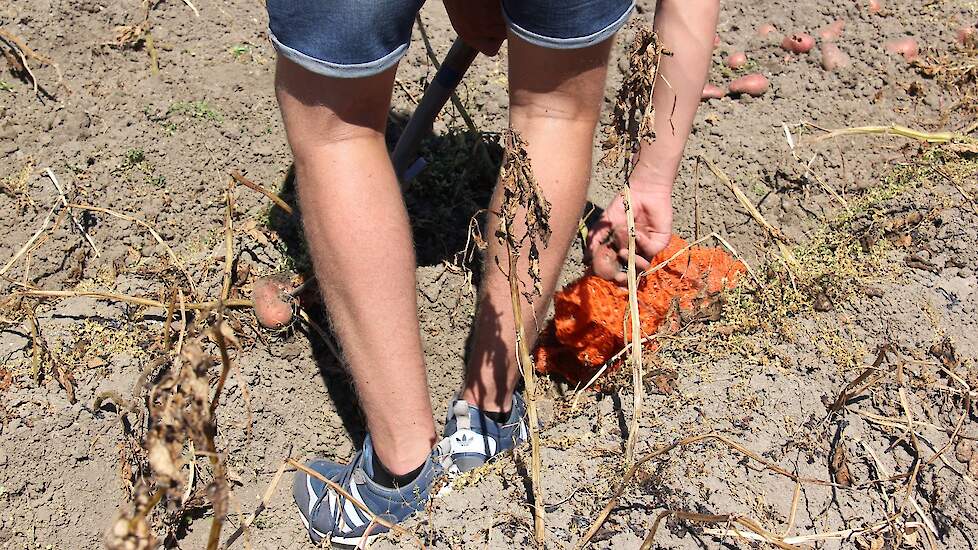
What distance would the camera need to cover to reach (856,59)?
110 inches

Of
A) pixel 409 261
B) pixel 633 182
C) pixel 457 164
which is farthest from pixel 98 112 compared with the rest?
pixel 633 182

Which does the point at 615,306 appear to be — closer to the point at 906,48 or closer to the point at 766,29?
the point at 766,29

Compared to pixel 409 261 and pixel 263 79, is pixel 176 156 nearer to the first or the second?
pixel 263 79

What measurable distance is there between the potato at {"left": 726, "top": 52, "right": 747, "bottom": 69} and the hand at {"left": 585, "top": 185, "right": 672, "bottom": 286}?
98 cm

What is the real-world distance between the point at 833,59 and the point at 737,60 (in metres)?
0.33

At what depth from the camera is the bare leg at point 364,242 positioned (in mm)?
1306

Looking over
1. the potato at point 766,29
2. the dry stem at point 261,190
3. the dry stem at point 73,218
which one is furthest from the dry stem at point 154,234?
the potato at point 766,29

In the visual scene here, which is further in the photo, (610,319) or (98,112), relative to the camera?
(98,112)

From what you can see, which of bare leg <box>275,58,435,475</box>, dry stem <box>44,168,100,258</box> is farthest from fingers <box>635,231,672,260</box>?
dry stem <box>44,168,100,258</box>

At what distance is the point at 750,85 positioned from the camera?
105 inches

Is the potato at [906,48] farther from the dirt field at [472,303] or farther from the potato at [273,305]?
the potato at [273,305]

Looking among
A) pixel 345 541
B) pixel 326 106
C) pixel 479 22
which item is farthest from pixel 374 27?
pixel 345 541

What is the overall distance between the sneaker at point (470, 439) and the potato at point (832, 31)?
6.42 feet

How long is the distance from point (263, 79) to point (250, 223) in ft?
1.81
